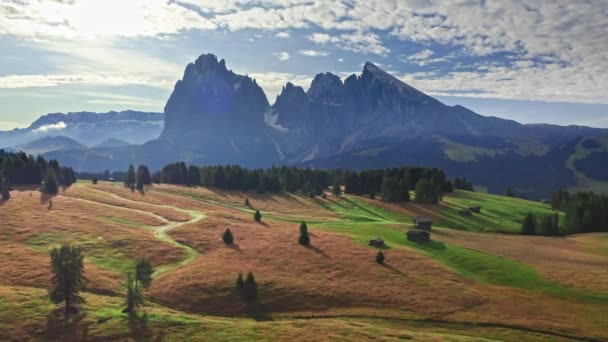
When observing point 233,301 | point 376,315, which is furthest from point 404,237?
point 233,301

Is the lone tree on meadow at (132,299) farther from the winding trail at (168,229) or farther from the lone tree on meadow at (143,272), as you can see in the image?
the winding trail at (168,229)

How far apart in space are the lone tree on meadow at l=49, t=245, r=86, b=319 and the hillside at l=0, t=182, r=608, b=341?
2020 mm

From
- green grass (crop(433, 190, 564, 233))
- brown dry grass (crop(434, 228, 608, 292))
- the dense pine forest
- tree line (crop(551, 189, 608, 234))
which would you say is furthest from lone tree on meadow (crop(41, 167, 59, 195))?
tree line (crop(551, 189, 608, 234))

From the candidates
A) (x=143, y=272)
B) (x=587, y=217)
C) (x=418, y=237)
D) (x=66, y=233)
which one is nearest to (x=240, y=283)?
(x=143, y=272)

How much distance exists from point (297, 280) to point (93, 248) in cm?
4013

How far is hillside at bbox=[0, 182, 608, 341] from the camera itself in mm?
52000

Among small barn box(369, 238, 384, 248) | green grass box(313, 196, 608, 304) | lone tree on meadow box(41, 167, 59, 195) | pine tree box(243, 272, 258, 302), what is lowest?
pine tree box(243, 272, 258, 302)

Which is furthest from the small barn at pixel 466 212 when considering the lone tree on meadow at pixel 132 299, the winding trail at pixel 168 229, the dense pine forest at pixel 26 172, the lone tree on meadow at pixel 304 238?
the dense pine forest at pixel 26 172

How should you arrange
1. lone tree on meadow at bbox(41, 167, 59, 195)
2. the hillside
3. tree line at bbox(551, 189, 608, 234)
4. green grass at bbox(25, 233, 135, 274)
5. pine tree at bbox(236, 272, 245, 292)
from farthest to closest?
tree line at bbox(551, 189, 608, 234) < lone tree on meadow at bbox(41, 167, 59, 195) < green grass at bbox(25, 233, 135, 274) < pine tree at bbox(236, 272, 245, 292) < the hillside

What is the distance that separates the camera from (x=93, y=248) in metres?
80.2

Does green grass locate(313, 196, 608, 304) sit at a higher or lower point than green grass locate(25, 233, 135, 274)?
higher

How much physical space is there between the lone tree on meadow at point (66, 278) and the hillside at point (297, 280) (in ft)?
6.63

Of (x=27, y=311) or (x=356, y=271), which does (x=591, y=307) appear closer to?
(x=356, y=271)

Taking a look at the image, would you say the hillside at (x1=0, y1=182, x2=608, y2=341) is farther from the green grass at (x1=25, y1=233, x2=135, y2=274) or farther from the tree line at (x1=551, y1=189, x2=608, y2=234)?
the tree line at (x1=551, y1=189, x2=608, y2=234)
